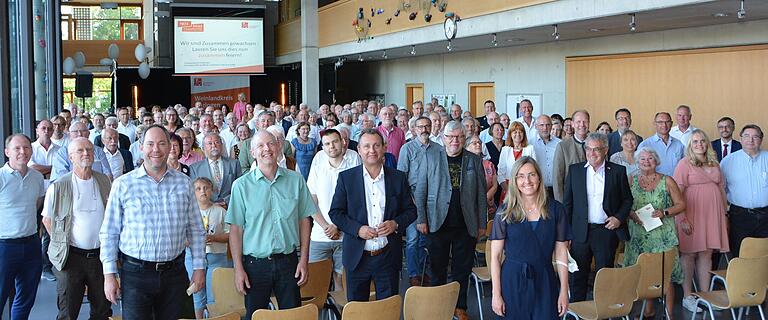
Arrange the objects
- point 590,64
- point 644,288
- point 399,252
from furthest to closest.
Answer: point 590,64 < point 644,288 < point 399,252

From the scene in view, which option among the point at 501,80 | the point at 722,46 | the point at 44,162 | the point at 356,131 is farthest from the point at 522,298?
the point at 501,80

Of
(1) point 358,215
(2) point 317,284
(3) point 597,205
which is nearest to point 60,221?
(2) point 317,284

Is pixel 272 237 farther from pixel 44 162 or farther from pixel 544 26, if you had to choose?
pixel 544 26

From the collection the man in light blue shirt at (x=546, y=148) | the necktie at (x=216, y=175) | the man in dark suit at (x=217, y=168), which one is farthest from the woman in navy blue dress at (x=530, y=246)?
the man in light blue shirt at (x=546, y=148)

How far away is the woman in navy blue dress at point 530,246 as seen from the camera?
201 inches

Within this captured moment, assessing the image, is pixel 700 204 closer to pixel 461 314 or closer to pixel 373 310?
pixel 461 314

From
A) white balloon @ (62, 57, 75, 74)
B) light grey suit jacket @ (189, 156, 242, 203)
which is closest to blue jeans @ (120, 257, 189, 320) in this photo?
light grey suit jacket @ (189, 156, 242, 203)

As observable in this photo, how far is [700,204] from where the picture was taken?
758cm

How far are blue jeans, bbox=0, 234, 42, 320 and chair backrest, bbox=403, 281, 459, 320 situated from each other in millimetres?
2992

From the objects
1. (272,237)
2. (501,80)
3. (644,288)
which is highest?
(501,80)

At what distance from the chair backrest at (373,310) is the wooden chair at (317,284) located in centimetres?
117

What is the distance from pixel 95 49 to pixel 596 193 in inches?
1063

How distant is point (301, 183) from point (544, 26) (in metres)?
8.34

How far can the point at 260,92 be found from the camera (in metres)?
29.9
